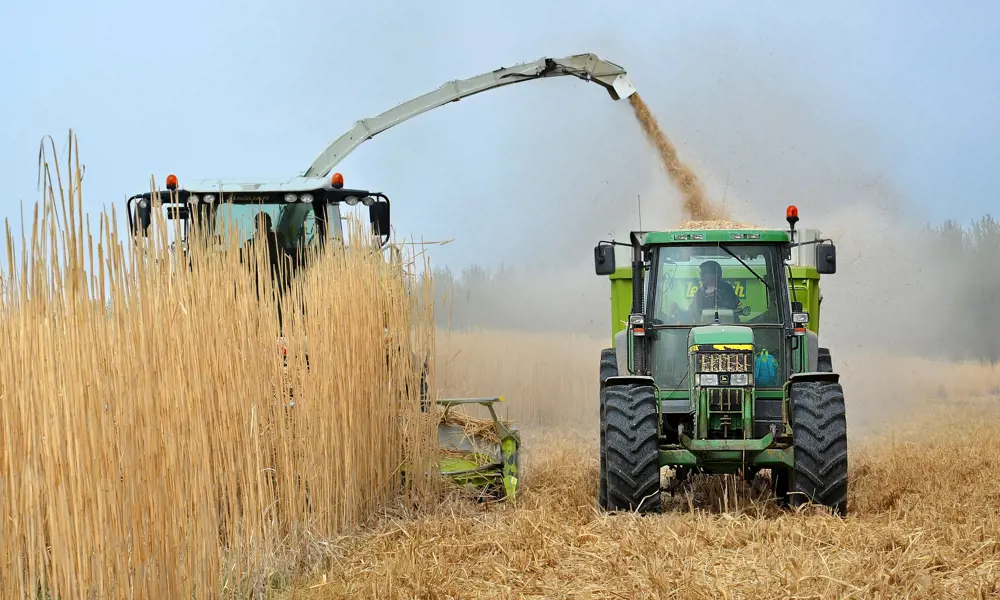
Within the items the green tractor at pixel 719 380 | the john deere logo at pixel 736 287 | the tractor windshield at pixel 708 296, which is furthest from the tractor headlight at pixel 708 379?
the john deere logo at pixel 736 287

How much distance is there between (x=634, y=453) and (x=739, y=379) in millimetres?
894

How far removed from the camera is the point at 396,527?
6.79 metres

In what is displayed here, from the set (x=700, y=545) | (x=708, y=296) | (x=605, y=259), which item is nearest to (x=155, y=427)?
(x=700, y=545)

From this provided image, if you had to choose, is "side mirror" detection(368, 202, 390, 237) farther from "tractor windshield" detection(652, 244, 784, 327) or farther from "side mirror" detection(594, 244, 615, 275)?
"tractor windshield" detection(652, 244, 784, 327)

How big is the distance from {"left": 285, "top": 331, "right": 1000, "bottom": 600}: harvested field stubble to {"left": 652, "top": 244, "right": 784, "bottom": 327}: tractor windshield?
1279 millimetres

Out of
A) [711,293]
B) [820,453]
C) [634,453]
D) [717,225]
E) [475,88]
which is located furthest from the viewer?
[475,88]

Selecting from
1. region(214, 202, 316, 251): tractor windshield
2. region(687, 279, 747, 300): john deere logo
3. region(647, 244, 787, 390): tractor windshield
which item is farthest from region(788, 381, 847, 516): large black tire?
region(214, 202, 316, 251): tractor windshield

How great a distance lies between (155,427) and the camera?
3918 millimetres

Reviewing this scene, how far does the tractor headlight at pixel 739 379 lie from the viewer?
293 inches

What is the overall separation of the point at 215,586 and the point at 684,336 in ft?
14.1

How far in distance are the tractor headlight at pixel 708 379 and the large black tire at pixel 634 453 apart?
1.34 ft

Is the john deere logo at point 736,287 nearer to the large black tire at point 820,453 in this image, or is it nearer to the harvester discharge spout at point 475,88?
the large black tire at point 820,453

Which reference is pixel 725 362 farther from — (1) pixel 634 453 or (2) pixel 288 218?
(2) pixel 288 218

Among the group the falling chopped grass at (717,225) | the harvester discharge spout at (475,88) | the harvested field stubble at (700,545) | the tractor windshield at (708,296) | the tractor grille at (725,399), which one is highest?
the harvester discharge spout at (475,88)
